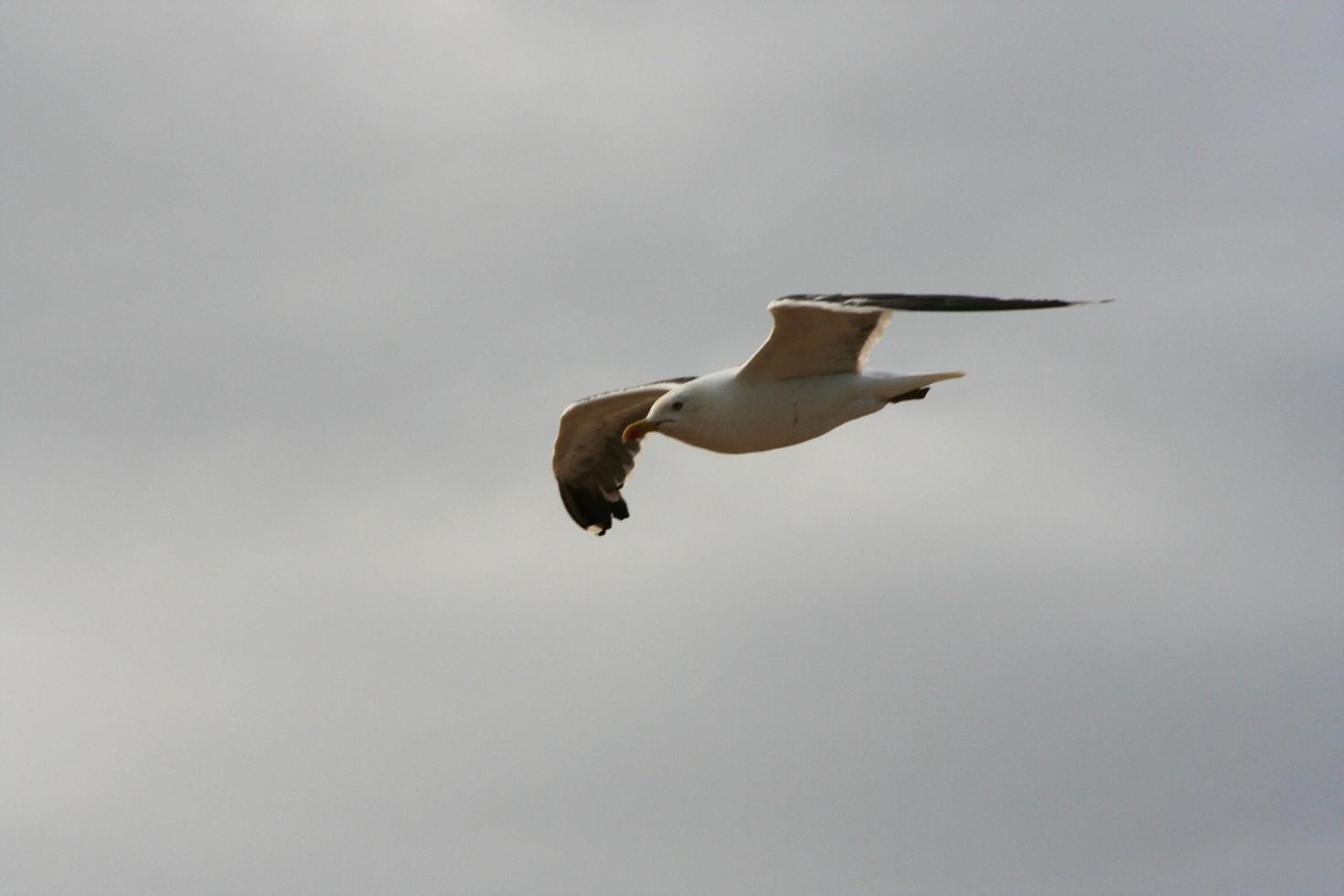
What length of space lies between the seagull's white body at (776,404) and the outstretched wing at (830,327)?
0.49ft

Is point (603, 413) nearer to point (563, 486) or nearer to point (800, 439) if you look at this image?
point (563, 486)

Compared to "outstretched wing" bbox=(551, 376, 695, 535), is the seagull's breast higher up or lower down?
lower down

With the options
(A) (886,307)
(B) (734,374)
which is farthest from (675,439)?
(A) (886,307)

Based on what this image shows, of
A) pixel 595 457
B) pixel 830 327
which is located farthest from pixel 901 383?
pixel 595 457

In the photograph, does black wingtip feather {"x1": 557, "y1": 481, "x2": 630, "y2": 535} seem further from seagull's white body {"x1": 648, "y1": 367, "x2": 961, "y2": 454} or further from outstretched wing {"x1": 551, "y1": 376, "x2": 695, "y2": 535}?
seagull's white body {"x1": 648, "y1": 367, "x2": 961, "y2": 454}

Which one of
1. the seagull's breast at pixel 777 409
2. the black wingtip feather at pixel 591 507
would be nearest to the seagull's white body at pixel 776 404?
the seagull's breast at pixel 777 409

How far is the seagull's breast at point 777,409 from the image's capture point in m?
17.3

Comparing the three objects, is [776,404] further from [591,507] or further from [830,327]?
[591,507]

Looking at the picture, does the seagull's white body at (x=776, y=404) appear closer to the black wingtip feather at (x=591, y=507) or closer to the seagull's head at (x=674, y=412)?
the seagull's head at (x=674, y=412)

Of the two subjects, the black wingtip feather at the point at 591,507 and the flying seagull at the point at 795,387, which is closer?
the flying seagull at the point at 795,387

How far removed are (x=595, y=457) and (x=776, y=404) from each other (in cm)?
520

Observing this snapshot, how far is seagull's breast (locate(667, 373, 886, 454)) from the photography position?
17344mm

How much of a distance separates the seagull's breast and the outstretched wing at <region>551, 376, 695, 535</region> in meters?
3.18

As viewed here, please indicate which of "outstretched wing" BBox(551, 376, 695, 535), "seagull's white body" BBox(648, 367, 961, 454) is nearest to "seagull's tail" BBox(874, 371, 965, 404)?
"seagull's white body" BBox(648, 367, 961, 454)
